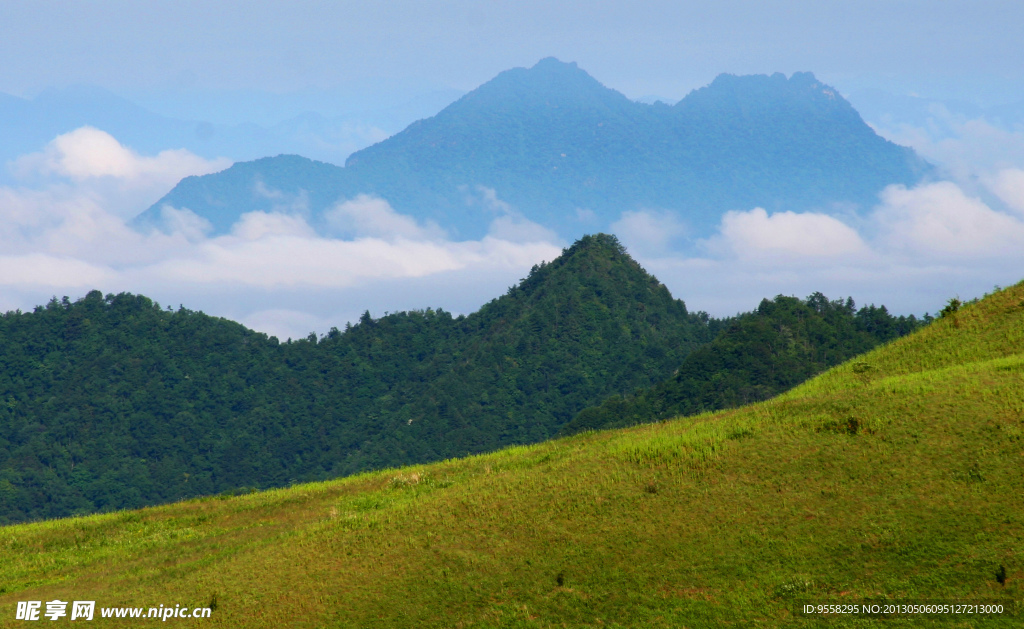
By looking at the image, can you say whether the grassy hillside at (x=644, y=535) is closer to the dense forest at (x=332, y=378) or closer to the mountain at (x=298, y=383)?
the dense forest at (x=332, y=378)

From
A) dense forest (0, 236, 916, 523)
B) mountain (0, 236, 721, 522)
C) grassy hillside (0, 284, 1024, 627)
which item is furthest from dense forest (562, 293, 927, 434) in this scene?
grassy hillside (0, 284, 1024, 627)

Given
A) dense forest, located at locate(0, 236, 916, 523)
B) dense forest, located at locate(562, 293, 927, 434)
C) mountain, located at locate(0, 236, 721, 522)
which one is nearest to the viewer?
dense forest, located at locate(562, 293, 927, 434)

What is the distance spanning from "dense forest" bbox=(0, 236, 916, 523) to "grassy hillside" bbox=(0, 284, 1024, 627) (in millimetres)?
70703

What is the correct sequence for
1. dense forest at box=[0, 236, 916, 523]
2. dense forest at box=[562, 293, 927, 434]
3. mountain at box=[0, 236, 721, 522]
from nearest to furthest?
1. dense forest at box=[562, 293, 927, 434]
2. dense forest at box=[0, 236, 916, 523]
3. mountain at box=[0, 236, 721, 522]

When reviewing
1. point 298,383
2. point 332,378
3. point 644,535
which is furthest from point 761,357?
point 644,535

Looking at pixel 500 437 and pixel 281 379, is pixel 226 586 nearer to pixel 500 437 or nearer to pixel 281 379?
pixel 500 437

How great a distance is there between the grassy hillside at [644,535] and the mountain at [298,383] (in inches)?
3395

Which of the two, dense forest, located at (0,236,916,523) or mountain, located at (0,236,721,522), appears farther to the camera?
mountain, located at (0,236,721,522)

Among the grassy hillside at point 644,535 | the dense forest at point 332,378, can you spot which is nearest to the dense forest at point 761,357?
the dense forest at point 332,378

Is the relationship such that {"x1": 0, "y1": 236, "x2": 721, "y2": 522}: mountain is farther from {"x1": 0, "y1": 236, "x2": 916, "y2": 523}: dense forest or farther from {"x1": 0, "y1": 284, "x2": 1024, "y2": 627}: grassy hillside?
{"x1": 0, "y1": 284, "x2": 1024, "y2": 627}: grassy hillside

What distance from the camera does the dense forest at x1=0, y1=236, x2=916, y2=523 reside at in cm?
11444

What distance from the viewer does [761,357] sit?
99688mm

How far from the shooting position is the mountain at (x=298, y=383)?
121000mm

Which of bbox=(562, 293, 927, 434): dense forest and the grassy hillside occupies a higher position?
bbox=(562, 293, 927, 434): dense forest
